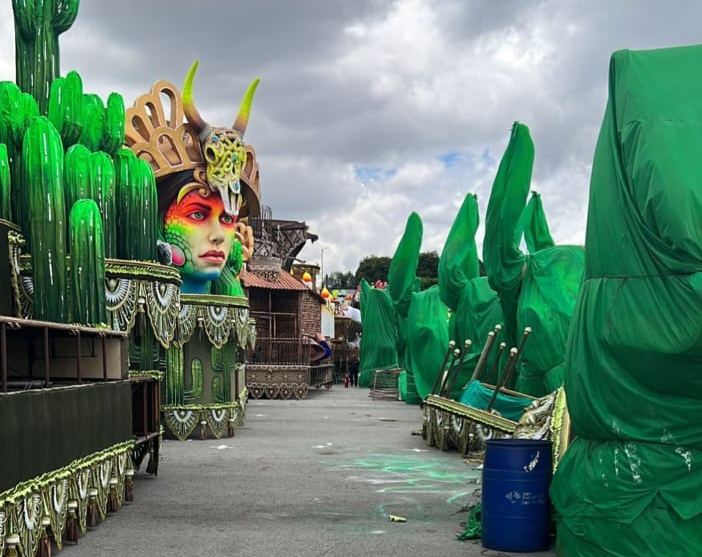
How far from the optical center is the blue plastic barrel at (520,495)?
7.40 metres

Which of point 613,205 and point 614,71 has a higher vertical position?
point 614,71

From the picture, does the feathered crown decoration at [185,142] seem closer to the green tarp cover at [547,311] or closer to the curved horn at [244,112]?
the curved horn at [244,112]

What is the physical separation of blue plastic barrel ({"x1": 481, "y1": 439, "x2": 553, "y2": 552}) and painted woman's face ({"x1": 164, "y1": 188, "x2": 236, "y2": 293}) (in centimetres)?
1052

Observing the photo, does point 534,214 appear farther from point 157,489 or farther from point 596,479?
point 596,479

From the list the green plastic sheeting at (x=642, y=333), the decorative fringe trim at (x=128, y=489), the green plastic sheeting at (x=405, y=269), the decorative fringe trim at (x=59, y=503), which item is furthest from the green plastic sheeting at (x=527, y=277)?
the green plastic sheeting at (x=405, y=269)

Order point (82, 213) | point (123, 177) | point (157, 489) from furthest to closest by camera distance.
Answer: point (123, 177) < point (157, 489) < point (82, 213)

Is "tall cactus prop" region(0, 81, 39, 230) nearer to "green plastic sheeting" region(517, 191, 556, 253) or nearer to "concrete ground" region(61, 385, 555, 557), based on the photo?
"concrete ground" region(61, 385, 555, 557)

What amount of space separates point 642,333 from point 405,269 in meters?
23.8

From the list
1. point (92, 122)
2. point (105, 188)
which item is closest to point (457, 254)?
point (92, 122)

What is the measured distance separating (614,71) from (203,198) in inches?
443

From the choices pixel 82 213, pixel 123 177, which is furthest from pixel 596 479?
pixel 123 177

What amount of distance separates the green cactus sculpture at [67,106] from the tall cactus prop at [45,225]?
1935mm

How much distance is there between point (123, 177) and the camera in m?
12.3

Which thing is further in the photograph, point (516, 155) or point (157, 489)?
point (516, 155)
